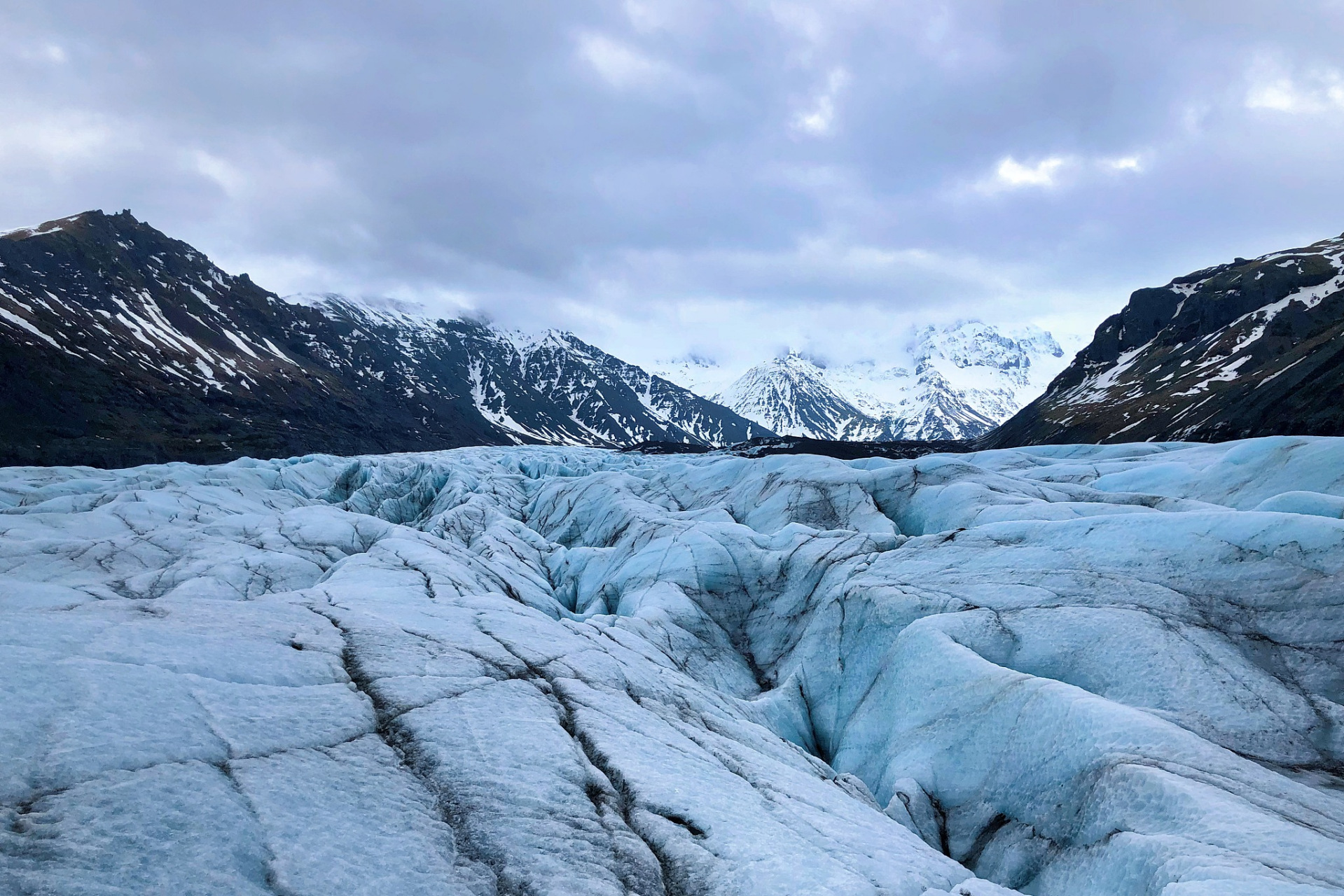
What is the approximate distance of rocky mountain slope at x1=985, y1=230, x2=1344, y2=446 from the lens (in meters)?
78.8

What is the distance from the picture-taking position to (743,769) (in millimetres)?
9992

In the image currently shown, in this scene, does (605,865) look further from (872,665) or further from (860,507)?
(860,507)

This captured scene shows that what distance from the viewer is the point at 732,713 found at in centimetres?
1445

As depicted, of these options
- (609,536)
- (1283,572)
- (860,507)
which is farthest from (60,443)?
(1283,572)

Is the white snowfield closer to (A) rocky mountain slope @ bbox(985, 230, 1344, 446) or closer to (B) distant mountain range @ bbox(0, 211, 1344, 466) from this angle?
(B) distant mountain range @ bbox(0, 211, 1344, 466)

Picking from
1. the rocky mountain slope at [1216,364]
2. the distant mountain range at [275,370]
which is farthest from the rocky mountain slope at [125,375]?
the rocky mountain slope at [1216,364]

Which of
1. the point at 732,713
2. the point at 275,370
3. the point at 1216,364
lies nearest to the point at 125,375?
the point at 275,370

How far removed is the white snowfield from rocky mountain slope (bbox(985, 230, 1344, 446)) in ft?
256

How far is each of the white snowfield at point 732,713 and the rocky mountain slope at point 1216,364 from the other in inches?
3074

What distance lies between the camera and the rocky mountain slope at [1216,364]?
7875 centimetres

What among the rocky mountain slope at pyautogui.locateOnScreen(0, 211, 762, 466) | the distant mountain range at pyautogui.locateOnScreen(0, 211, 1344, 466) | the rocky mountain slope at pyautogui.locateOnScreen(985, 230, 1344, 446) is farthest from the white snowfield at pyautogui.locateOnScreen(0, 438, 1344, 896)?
the rocky mountain slope at pyautogui.locateOnScreen(0, 211, 762, 466)

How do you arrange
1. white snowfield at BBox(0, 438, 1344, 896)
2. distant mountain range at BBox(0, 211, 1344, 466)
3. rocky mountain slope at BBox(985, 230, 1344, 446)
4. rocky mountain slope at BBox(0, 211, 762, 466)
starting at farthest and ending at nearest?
1. rocky mountain slope at BBox(0, 211, 762, 466)
2. distant mountain range at BBox(0, 211, 1344, 466)
3. rocky mountain slope at BBox(985, 230, 1344, 446)
4. white snowfield at BBox(0, 438, 1344, 896)

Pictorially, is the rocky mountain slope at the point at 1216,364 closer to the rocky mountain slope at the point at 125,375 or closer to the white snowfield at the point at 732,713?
the white snowfield at the point at 732,713

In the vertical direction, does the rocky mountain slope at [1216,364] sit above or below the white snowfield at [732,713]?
above
